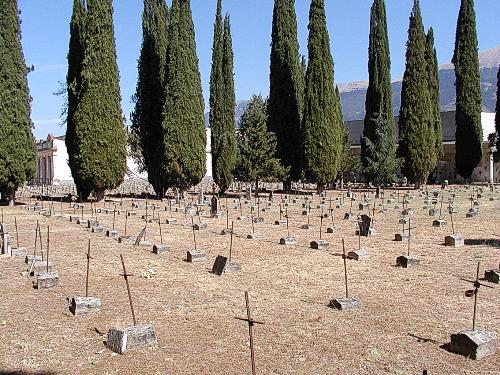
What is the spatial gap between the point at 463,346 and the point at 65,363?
4381 millimetres

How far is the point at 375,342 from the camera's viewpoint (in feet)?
21.1

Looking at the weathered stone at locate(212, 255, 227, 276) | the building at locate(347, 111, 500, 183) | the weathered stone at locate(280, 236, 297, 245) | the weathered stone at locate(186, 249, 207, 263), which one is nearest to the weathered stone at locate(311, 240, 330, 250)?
the weathered stone at locate(280, 236, 297, 245)

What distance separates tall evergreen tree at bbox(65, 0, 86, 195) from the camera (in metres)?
26.9

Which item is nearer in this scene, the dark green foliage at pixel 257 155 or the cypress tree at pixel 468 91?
the dark green foliage at pixel 257 155

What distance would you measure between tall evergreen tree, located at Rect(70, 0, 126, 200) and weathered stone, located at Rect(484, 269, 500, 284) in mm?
20432

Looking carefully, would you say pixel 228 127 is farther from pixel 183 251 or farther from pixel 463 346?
pixel 463 346

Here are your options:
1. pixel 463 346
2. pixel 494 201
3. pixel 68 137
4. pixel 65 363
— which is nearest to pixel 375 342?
pixel 463 346

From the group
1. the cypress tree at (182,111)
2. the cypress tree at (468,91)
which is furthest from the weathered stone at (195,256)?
the cypress tree at (468,91)

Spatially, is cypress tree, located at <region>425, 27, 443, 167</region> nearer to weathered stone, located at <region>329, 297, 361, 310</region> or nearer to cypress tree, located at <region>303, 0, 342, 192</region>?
cypress tree, located at <region>303, 0, 342, 192</region>

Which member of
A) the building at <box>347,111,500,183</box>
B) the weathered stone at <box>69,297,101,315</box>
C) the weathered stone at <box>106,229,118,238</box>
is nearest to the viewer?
the weathered stone at <box>69,297,101,315</box>

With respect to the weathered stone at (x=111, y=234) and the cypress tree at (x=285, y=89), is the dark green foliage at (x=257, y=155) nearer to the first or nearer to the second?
the cypress tree at (x=285, y=89)

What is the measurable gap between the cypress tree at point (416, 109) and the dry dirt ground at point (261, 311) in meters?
24.2

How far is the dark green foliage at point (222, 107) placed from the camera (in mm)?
32688

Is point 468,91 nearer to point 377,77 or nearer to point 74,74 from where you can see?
point 377,77
